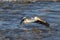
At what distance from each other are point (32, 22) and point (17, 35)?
8.95 feet

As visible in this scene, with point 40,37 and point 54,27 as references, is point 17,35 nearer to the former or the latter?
point 40,37

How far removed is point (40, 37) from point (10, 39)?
1224mm

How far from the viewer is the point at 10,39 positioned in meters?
12.2

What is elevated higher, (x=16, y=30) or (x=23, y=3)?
(x=16, y=30)

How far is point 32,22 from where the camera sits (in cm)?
1560

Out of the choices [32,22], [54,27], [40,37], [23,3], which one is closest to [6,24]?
[32,22]

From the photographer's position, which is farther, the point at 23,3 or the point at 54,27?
the point at 23,3

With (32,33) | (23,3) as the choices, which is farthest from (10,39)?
(23,3)

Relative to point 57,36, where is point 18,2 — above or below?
below

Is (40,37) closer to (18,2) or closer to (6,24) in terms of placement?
(6,24)

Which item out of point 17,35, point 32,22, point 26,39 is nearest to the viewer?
point 26,39

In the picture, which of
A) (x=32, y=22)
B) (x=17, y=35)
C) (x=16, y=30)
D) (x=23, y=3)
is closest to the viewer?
(x=17, y=35)

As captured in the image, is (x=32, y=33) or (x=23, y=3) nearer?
(x=32, y=33)

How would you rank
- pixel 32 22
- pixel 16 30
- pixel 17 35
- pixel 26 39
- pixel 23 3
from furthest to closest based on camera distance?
pixel 23 3
pixel 32 22
pixel 16 30
pixel 17 35
pixel 26 39
